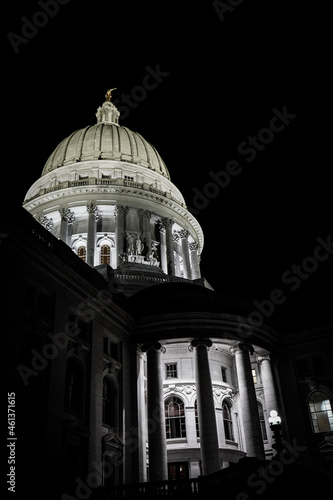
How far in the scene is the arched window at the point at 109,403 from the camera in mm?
33094

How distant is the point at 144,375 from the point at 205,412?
733 cm

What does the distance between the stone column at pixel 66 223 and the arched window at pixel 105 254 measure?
445cm

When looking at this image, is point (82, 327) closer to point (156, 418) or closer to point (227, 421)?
point (156, 418)

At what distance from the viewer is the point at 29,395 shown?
25562 mm

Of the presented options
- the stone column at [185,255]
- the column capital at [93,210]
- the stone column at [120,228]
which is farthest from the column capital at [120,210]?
the stone column at [185,255]

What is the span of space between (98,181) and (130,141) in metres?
13.2

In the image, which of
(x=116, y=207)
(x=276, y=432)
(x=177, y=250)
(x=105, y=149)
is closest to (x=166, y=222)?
(x=177, y=250)

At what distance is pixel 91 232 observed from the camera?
60188 mm

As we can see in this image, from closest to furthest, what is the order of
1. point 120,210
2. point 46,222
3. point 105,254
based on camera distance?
1. point 105,254
2. point 120,210
3. point 46,222

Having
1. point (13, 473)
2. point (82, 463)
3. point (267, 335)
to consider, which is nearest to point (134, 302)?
point (267, 335)

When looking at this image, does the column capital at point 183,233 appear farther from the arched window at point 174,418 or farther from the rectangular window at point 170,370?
the arched window at point 174,418

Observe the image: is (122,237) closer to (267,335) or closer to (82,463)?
(267,335)
